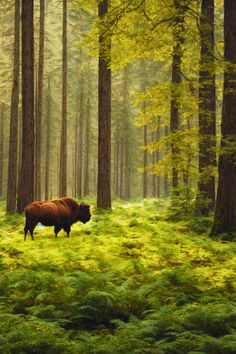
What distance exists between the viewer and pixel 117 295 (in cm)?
529

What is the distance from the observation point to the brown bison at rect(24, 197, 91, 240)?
9.28 metres

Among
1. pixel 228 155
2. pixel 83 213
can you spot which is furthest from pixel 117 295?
pixel 228 155

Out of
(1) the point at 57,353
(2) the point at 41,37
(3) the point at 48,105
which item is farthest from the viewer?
(3) the point at 48,105

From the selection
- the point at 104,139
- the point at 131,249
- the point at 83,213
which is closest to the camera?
the point at 131,249

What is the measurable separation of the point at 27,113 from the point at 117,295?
1005cm

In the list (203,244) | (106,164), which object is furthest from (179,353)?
(106,164)

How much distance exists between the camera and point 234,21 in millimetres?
9484

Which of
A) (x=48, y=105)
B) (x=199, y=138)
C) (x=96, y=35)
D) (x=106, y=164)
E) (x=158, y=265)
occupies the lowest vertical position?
(x=158, y=265)

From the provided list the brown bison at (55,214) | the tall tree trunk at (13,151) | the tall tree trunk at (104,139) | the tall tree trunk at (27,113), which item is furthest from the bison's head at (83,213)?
the tall tree trunk at (13,151)

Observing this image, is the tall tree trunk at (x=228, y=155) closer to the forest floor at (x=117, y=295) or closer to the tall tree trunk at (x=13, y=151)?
the forest floor at (x=117, y=295)

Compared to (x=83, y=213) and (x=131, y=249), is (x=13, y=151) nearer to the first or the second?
(x=83, y=213)

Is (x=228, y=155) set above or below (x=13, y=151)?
below

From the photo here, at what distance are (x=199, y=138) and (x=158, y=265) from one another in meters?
6.36

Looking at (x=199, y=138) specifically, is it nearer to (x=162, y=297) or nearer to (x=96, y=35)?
(x=96, y=35)
